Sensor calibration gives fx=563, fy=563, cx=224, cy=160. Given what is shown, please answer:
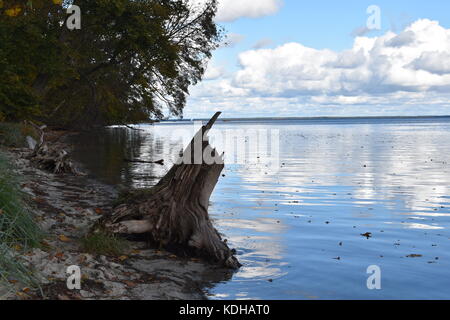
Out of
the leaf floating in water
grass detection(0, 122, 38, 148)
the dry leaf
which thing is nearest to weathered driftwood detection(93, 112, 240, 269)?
the dry leaf

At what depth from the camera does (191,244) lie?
10414mm

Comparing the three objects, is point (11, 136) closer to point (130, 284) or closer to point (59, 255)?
A: point (59, 255)

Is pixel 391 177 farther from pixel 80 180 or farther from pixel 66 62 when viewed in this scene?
pixel 66 62

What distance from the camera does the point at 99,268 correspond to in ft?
27.8

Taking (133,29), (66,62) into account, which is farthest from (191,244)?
(66,62)

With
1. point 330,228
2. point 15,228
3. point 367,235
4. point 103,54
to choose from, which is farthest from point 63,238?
point 103,54

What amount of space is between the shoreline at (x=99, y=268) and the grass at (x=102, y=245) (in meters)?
0.12

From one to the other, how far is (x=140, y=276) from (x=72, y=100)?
4008cm

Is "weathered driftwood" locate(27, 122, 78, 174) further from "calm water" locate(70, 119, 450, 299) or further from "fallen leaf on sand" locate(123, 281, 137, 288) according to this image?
"fallen leaf on sand" locate(123, 281, 137, 288)

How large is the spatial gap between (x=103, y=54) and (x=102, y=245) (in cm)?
2638

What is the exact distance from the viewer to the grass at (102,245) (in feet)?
31.3

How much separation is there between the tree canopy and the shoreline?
8.25 metres

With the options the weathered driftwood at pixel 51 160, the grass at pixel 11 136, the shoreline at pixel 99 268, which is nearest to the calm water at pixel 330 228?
the shoreline at pixel 99 268

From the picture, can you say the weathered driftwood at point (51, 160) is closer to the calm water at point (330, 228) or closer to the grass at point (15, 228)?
the calm water at point (330, 228)
